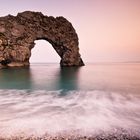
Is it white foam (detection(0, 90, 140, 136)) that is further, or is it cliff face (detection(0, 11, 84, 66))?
cliff face (detection(0, 11, 84, 66))

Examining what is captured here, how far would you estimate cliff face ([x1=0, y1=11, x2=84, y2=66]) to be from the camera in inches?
2472

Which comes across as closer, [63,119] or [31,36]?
[63,119]

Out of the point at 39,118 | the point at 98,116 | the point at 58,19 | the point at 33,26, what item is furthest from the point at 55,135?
the point at 58,19

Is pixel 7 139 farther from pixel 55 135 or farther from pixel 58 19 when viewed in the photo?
pixel 58 19

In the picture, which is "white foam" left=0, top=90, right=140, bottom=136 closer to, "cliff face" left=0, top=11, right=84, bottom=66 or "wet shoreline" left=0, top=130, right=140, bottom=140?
"wet shoreline" left=0, top=130, right=140, bottom=140

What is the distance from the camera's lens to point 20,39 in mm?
65438

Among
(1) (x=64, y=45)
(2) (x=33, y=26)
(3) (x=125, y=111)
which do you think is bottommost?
(3) (x=125, y=111)

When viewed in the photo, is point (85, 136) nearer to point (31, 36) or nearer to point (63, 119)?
point (63, 119)

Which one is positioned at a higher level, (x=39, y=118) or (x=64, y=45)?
(x=64, y=45)

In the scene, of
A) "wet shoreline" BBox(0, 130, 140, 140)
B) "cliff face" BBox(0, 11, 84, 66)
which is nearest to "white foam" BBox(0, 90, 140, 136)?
"wet shoreline" BBox(0, 130, 140, 140)

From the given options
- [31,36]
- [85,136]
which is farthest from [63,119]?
[31,36]

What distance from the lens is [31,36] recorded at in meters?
67.5

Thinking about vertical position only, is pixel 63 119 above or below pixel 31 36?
below

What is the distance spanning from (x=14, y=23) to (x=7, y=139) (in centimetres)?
6409
